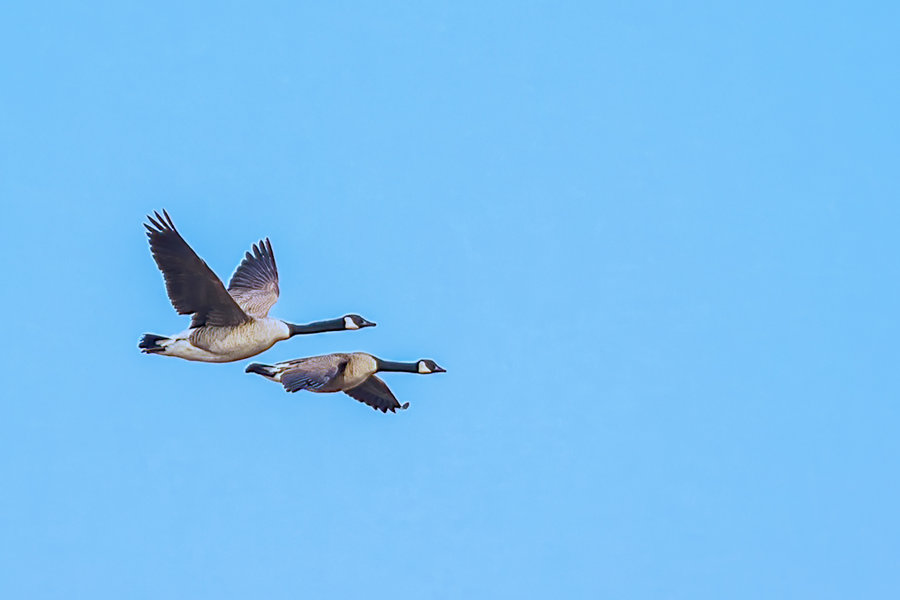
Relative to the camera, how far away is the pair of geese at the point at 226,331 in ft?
49.7

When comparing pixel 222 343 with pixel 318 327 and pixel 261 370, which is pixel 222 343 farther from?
pixel 318 327

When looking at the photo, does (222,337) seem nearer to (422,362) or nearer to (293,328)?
(293,328)

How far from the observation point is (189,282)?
1542 cm

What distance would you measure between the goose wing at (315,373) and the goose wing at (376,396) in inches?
54.8

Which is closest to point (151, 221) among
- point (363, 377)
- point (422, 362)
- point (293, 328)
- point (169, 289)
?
point (169, 289)

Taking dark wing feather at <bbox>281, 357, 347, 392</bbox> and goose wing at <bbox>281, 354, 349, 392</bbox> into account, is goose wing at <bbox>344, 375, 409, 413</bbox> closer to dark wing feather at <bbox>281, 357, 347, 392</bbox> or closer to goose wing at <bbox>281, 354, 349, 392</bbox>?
goose wing at <bbox>281, 354, 349, 392</bbox>

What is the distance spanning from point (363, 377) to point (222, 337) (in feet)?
7.39

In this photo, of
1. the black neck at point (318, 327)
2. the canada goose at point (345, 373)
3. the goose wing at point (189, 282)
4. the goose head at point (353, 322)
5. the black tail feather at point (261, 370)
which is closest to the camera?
the goose wing at point (189, 282)

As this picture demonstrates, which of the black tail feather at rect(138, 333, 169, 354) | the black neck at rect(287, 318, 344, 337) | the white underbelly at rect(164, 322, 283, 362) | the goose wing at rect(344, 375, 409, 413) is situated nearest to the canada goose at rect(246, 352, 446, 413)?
the goose wing at rect(344, 375, 409, 413)

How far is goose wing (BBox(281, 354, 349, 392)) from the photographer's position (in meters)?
15.8

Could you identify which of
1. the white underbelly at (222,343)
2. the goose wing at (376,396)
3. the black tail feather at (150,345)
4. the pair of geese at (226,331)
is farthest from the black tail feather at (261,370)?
the goose wing at (376,396)

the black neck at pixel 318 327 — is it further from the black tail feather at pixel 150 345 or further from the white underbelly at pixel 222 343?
the black tail feather at pixel 150 345

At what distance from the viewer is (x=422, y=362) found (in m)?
19.0

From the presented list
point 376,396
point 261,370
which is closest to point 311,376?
point 261,370
